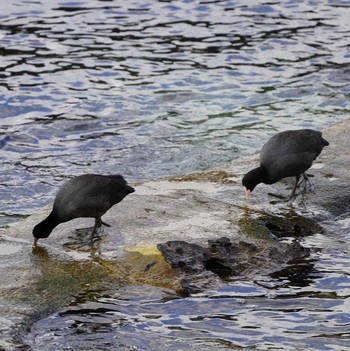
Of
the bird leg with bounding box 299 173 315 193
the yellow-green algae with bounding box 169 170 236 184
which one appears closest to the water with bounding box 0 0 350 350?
the bird leg with bounding box 299 173 315 193

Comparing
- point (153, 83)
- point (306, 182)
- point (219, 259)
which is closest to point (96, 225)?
point (219, 259)

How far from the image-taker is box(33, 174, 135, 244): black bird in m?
9.06

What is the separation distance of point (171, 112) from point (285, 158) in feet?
17.4

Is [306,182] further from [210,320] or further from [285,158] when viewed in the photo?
[210,320]

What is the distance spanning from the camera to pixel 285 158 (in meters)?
10.7

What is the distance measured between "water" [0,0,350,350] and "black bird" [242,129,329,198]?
3.78 feet

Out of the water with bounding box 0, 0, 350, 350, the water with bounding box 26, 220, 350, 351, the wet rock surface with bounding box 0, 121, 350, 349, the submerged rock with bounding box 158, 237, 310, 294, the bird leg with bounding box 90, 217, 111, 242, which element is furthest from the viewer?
the bird leg with bounding box 90, 217, 111, 242

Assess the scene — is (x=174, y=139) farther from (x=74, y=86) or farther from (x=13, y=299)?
(x=13, y=299)

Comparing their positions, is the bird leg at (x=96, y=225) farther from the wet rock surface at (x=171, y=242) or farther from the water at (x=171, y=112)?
the water at (x=171, y=112)

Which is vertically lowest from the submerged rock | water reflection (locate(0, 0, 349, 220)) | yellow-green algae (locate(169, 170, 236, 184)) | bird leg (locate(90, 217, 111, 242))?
water reflection (locate(0, 0, 349, 220))

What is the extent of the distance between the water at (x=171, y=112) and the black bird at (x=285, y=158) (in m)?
1.15

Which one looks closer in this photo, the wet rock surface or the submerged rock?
the wet rock surface

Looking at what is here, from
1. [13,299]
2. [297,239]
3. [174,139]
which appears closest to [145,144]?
[174,139]

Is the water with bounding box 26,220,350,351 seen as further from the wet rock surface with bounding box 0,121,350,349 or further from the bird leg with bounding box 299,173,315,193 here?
the bird leg with bounding box 299,173,315,193
